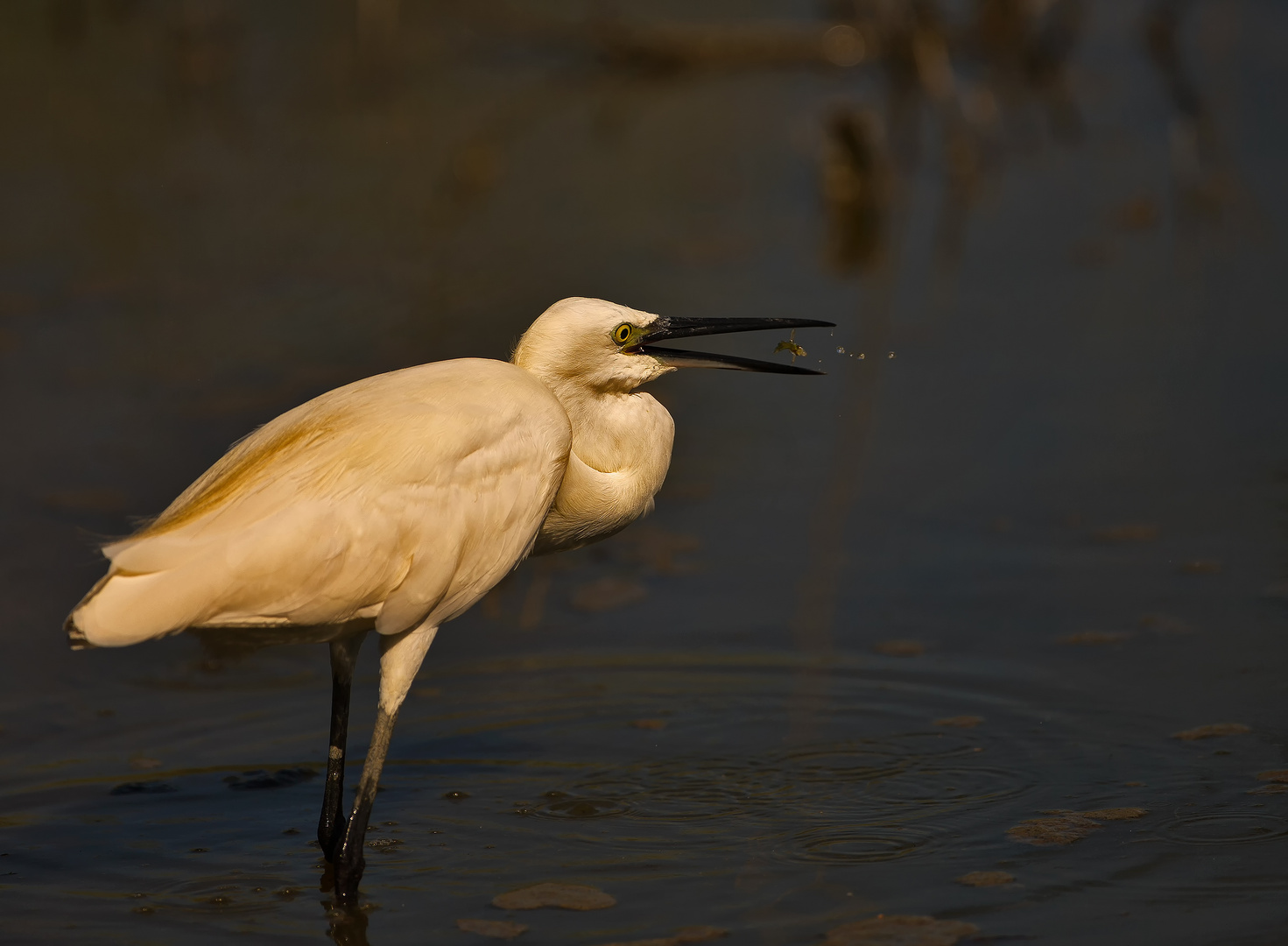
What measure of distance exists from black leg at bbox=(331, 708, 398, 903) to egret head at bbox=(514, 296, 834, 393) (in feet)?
3.43

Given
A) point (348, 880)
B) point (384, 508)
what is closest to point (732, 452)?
point (384, 508)

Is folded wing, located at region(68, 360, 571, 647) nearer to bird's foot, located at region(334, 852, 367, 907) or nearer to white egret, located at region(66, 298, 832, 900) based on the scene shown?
white egret, located at region(66, 298, 832, 900)

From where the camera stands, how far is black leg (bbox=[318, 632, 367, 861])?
15.5 feet

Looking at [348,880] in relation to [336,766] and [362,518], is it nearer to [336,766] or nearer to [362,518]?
[336,766]

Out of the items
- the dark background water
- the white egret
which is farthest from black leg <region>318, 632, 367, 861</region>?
the dark background water

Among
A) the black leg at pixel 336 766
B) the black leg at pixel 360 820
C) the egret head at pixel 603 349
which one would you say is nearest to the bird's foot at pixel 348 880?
the black leg at pixel 360 820

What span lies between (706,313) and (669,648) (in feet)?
11.1

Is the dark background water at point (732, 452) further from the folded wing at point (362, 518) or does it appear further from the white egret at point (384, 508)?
the folded wing at point (362, 518)

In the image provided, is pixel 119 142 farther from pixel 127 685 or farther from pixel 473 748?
pixel 473 748

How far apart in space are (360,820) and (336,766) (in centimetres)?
28

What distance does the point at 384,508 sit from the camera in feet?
14.6

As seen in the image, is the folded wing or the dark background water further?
the dark background water

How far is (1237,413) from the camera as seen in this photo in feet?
25.5

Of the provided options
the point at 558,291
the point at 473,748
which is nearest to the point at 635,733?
the point at 473,748
